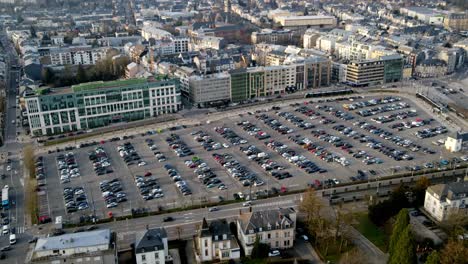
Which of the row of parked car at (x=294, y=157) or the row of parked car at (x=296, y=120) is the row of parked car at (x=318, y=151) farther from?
the row of parked car at (x=296, y=120)

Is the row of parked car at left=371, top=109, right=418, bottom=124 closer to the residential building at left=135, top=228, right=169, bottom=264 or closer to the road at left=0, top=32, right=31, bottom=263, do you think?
the residential building at left=135, top=228, right=169, bottom=264

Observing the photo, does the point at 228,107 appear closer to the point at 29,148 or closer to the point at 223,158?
the point at 223,158

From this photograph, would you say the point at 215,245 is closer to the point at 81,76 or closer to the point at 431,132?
the point at 431,132

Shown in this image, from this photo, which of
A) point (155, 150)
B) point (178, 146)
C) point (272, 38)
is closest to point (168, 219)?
point (155, 150)

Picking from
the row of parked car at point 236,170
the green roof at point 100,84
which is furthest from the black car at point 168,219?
the green roof at point 100,84

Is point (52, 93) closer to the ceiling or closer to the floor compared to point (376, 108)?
closer to the ceiling

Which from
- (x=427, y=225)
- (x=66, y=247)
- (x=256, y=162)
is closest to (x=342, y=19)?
(x=256, y=162)
